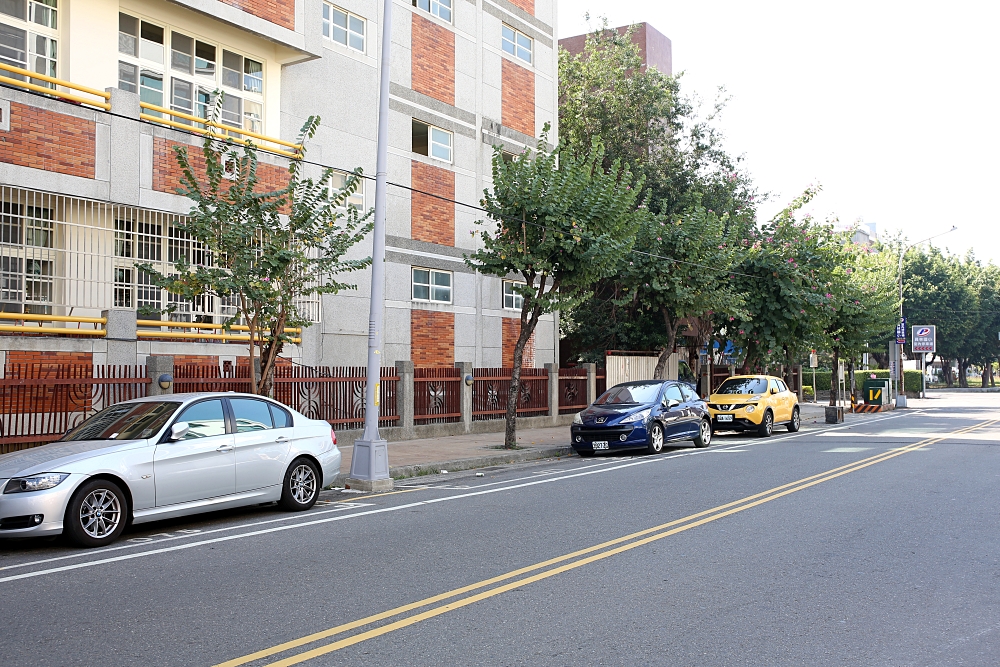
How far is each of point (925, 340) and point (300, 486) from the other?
2293 inches

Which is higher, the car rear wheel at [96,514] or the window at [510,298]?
the window at [510,298]

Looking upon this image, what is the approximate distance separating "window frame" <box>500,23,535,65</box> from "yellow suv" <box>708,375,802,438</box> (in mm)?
12549

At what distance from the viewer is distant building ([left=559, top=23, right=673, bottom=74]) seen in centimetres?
4244

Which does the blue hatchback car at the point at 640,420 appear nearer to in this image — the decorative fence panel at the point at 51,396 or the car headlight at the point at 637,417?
the car headlight at the point at 637,417

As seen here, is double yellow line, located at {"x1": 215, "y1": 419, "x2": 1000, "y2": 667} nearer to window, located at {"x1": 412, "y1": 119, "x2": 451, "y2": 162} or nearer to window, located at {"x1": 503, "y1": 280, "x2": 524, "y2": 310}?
window, located at {"x1": 412, "y1": 119, "x2": 451, "y2": 162}

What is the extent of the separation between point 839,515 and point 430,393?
12.6 meters

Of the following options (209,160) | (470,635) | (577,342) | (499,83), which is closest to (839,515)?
(470,635)

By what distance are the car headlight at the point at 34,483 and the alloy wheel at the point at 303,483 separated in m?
2.96

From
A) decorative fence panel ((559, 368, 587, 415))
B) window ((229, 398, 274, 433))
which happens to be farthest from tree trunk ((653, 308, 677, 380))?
window ((229, 398, 274, 433))

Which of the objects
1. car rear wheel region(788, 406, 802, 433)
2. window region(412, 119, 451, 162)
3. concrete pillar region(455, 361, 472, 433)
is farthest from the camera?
car rear wheel region(788, 406, 802, 433)

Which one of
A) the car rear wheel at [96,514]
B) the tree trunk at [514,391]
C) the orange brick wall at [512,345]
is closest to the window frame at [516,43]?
the orange brick wall at [512,345]

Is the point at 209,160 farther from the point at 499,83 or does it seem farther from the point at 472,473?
the point at 499,83

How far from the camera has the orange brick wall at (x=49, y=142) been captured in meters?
13.8

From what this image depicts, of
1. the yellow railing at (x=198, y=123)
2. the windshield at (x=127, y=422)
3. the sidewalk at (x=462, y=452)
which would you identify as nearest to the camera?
the windshield at (x=127, y=422)
